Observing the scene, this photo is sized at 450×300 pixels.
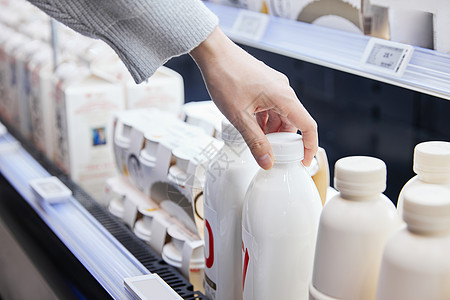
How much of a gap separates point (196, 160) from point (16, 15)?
199cm

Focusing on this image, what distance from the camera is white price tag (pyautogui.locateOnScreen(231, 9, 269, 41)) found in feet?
4.99

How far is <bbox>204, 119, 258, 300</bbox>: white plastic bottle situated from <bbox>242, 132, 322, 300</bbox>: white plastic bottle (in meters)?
0.09

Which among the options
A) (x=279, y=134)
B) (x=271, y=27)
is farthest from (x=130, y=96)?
(x=279, y=134)

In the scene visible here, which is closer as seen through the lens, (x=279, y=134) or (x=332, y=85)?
(x=279, y=134)

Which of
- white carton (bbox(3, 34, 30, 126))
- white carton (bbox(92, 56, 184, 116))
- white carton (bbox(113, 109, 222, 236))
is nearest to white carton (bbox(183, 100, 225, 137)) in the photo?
white carton (bbox(113, 109, 222, 236))

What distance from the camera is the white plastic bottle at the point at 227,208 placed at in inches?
41.9

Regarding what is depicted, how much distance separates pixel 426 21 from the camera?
1080mm

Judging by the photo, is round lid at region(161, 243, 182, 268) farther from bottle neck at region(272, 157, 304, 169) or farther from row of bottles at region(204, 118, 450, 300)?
bottle neck at region(272, 157, 304, 169)

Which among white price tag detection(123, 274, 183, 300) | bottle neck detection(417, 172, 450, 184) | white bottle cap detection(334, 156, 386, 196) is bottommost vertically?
white price tag detection(123, 274, 183, 300)

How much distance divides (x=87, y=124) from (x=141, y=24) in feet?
3.12

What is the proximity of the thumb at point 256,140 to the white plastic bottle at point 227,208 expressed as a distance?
12cm

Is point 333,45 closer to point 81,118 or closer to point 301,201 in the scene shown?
point 301,201

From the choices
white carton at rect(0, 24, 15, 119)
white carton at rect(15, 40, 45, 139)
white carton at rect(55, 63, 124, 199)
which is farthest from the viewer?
white carton at rect(0, 24, 15, 119)

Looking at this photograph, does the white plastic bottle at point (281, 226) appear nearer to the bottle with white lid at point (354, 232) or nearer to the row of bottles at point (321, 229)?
the row of bottles at point (321, 229)
